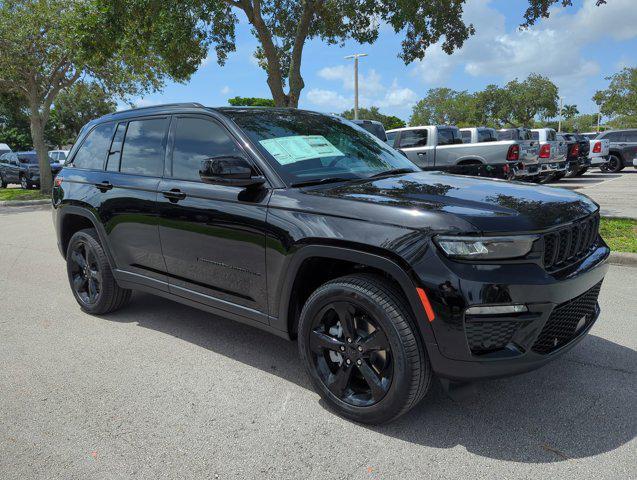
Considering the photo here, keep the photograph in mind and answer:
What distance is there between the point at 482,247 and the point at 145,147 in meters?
2.97

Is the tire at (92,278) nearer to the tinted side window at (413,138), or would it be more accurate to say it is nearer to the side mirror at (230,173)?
the side mirror at (230,173)

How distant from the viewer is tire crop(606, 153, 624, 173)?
22892 mm

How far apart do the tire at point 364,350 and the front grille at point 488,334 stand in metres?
0.27

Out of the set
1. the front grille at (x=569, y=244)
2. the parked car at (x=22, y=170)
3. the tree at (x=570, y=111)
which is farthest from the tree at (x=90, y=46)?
the tree at (x=570, y=111)

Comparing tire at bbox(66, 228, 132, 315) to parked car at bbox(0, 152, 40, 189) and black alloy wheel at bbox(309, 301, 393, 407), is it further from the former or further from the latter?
parked car at bbox(0, 152, 40, 189)

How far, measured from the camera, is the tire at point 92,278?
4.83 meters

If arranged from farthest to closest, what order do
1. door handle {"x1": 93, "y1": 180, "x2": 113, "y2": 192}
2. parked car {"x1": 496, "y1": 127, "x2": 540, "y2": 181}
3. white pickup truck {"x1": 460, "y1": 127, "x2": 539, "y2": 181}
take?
parked car {"x1": 496, "y1": 127, "x2": 540, "y2": 181}
white pickup truck {"x1": 460, "y1": 127, "x2": 539, "y2": 181}
door handle {"x1": 93, "y1": 180, "x2": 113, "y2": 192}

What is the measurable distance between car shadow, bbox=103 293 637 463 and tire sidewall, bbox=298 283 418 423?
13 cm

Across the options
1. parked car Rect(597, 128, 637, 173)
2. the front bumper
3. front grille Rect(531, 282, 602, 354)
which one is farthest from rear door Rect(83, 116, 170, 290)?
parked car Rect(597, 128, 637, 173)

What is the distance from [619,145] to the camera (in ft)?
74.3

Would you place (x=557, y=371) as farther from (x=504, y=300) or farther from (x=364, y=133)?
(x=364, y=133)

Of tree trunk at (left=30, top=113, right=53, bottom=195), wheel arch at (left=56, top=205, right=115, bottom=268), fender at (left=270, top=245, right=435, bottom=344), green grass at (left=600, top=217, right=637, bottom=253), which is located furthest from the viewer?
tree trunk at (left=30, top=113, right=53, bottom=195)

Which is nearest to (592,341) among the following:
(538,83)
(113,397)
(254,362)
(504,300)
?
(504,300)

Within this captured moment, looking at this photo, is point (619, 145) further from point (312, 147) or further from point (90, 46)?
point (312, 147)
